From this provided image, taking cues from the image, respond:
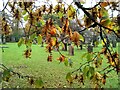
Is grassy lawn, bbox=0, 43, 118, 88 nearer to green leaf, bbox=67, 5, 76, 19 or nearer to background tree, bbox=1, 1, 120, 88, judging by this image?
background tree, bbox=1, 1, 120, 88

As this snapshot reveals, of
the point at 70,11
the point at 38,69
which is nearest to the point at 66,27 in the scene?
the point at 70,11

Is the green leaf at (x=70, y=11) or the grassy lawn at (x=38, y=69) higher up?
the green leaf at (x=70, y=11)

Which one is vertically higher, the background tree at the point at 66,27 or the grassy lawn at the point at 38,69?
the background tree at the point at 66,27

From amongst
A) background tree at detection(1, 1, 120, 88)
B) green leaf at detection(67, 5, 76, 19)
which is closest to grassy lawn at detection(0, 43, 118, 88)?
background tree at detection(1, 1, 120, 88)

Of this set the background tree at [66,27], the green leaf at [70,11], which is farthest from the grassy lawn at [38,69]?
the green leaf at [70,11]

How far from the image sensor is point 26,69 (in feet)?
4.04

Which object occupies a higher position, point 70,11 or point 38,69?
point 70,11

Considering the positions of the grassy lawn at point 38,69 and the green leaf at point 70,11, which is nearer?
the green leaf at point 70,11

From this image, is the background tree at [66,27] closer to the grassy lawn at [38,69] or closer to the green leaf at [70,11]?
the green leaf at [70,11]

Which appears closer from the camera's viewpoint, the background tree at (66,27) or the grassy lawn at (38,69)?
the background tree at (66,27)

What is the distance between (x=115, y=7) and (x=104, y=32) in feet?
0.28

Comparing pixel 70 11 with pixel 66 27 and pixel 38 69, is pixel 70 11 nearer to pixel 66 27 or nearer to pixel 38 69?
pixel 66 27

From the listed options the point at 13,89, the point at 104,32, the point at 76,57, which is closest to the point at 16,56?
the point at 13,89

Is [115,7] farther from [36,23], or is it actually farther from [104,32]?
[36,23]
